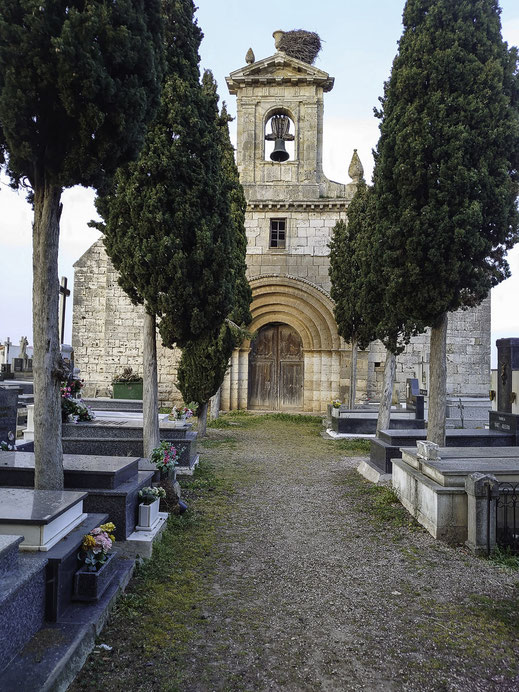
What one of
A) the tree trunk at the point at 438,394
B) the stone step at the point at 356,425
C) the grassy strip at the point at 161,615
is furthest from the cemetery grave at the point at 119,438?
the stone step at the point at 356,425

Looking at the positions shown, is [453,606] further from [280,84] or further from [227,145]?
[280,84]

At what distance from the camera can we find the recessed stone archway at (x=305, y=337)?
48.9ft

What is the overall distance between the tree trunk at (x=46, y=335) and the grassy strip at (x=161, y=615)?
102cm

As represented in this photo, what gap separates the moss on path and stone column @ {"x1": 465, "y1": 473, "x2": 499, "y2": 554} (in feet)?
0.61

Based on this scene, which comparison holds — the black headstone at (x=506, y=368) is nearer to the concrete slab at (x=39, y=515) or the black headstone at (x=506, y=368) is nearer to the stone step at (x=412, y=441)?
the stone step at (x=412, y=441)

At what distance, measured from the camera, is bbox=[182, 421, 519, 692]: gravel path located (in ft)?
8.62

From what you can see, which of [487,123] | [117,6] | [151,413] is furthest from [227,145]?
[117,6]

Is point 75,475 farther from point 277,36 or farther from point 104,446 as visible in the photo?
point 277,36

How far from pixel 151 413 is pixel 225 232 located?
271 cm

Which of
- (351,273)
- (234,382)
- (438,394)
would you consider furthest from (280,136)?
(438,394)

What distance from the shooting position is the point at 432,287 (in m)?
6.40

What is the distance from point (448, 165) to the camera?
240 inches

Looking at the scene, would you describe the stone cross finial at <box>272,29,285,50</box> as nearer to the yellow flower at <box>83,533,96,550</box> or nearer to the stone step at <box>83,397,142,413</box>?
the stone step at <box>83,397,142,413</box>

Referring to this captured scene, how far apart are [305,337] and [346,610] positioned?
12134 mm
